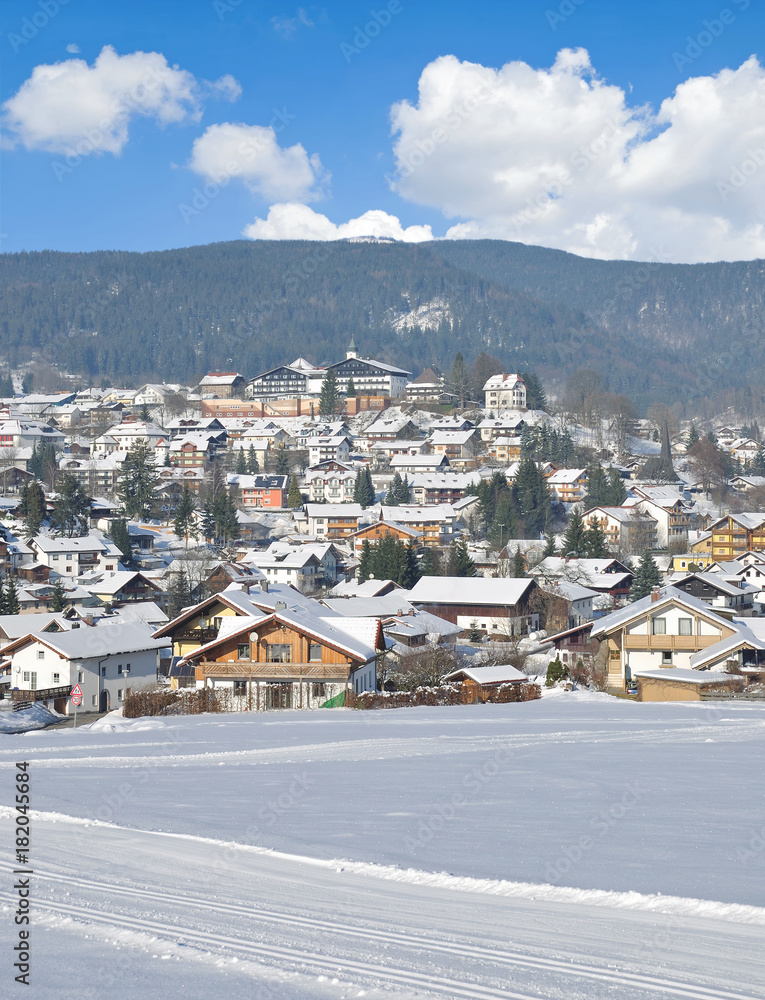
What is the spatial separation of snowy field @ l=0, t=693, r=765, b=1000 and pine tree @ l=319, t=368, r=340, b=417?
4120 inches

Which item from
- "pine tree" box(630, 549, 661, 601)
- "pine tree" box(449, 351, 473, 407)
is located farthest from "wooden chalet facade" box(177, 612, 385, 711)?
"pine tree" box(449, 351, 473, 407)

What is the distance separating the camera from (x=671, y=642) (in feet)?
87.6

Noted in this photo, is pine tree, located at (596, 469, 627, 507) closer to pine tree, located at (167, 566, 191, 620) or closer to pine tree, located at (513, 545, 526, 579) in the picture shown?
pine tree, located at (513, 545, 526, 579)

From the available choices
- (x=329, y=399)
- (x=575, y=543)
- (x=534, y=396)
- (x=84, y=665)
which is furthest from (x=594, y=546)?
(x=329, y=399)

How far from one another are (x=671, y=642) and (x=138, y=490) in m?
58.3

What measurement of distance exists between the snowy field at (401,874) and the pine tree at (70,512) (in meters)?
59.6

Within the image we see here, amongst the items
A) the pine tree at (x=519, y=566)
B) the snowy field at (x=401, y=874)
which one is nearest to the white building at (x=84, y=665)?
the snowy field at (x=401, y=874)

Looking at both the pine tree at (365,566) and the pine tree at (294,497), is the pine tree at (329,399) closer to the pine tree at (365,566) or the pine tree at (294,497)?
the pine tree at (294,497)

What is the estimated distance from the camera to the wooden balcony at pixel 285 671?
2080cm

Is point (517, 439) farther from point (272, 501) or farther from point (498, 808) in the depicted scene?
point (498, 808)

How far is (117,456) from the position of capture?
9706 cm

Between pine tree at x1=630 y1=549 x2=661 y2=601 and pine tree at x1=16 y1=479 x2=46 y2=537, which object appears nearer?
pine tree at x1=630 y1=549 x2=661 y2=601

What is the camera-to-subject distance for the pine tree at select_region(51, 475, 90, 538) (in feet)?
222

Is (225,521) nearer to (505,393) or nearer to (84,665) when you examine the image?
(84,665)
